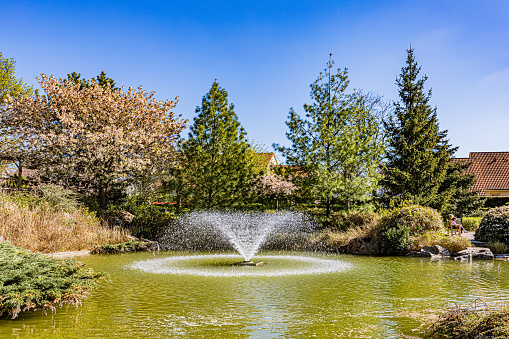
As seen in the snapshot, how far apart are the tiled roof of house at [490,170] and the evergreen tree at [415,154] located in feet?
58.8

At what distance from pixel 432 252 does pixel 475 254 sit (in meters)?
1.53

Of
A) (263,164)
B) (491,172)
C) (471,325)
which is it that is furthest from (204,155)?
(491,172)

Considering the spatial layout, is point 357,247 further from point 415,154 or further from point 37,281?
point 37,281

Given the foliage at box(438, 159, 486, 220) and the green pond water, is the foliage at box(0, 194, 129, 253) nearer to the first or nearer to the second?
the green pond water

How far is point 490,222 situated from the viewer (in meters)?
18.6

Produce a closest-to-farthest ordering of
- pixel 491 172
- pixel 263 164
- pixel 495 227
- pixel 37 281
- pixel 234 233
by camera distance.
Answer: pixel 37 281 → pixel 495 227 → pixel 234 233 → pixel 263 164 → pixel 491 172

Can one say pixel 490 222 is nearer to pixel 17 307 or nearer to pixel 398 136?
pixel 398 136

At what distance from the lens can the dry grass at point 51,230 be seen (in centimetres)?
1596

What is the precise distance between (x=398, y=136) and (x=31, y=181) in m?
23.2

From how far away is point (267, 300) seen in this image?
28.7 feet

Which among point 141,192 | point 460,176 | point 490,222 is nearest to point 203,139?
point 141,192

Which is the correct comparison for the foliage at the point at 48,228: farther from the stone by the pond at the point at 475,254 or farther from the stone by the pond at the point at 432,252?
the stone by the pond at the point at 475,254

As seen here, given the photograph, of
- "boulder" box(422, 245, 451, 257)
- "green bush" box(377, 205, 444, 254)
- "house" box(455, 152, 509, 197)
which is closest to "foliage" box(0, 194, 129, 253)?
"green bush" box(377, 205, 444, 254)

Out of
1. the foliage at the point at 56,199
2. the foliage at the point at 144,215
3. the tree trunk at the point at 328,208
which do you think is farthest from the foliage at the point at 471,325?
the foliage at the point at 144,215
